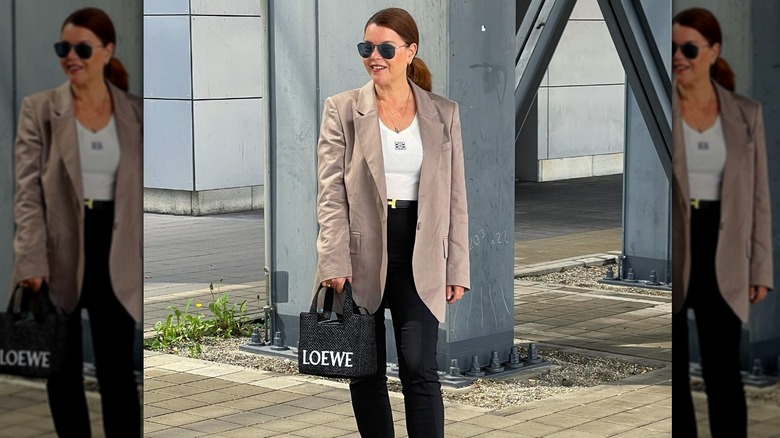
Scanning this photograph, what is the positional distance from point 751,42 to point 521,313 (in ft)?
23.3

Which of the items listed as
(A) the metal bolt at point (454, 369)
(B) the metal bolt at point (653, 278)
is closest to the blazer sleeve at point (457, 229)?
(A) the metal bolt at point (454, 369)

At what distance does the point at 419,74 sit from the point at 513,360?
264cm

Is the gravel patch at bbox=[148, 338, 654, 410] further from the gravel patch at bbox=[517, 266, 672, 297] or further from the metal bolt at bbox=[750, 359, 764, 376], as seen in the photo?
the metal bolt at bbox=[750, 359, 764, 376]

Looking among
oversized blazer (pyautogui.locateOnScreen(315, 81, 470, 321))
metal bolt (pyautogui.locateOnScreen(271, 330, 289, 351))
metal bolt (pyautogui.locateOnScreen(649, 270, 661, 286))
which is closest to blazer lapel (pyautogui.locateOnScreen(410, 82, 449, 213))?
oversized blazer (pyautogui.locateOnScreen(315, 81, 470, 321))

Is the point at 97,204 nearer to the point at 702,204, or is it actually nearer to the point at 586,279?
the point at 702,204

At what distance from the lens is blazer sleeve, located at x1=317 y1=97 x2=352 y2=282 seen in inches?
185

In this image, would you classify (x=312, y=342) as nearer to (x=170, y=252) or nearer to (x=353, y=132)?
(x=353, y=132)

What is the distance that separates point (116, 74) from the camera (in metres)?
2.47

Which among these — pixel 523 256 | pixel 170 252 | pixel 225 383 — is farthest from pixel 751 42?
pixel 170 252

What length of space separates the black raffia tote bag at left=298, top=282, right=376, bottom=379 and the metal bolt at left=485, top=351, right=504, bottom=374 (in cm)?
257

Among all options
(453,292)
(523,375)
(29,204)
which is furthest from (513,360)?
(29,204)

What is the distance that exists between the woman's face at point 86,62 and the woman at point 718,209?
1024 millimetres

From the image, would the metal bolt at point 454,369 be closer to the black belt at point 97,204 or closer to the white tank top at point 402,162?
the white tank top at point 402,162

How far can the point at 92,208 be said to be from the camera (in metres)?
2.46
